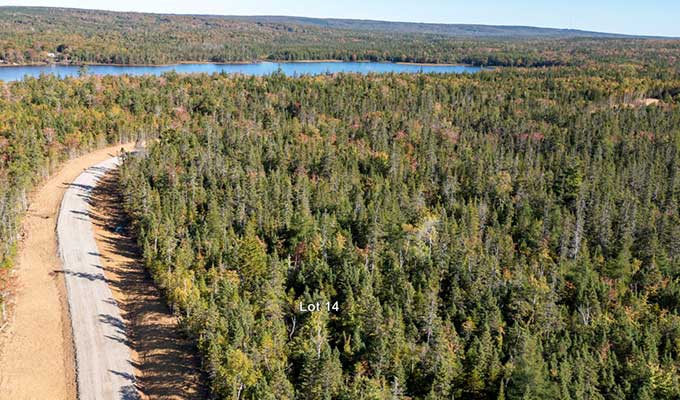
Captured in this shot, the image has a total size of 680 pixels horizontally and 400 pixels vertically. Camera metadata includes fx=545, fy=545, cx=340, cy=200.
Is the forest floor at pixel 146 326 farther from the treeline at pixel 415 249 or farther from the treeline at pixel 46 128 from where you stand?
the treeline at pixel 46 128

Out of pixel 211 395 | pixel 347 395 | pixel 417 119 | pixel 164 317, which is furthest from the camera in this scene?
pixel 417 119

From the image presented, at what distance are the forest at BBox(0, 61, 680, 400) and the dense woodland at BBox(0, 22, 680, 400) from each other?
1.22ft

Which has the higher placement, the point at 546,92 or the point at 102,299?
the point at 546,92

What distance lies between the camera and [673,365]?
184 feet

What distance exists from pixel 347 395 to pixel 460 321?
2296 centimetres

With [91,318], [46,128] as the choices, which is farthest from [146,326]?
[46,128]

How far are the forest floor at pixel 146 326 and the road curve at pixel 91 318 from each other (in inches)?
34.0

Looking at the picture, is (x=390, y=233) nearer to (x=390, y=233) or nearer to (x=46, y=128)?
(x=390, y=233)

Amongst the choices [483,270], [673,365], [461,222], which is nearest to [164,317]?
[483,270]

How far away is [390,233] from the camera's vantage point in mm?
78375

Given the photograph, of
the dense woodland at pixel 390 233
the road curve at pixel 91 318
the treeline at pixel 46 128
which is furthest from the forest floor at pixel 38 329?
the dense woodland at pixel 390 233

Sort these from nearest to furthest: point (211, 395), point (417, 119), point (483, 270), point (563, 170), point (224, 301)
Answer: point (211, 395) → point (224, 301) → point (483, 270) → point (563, 170) → point (417, 119)

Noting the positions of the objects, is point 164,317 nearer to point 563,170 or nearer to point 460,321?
point 460,321

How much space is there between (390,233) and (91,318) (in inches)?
1583
